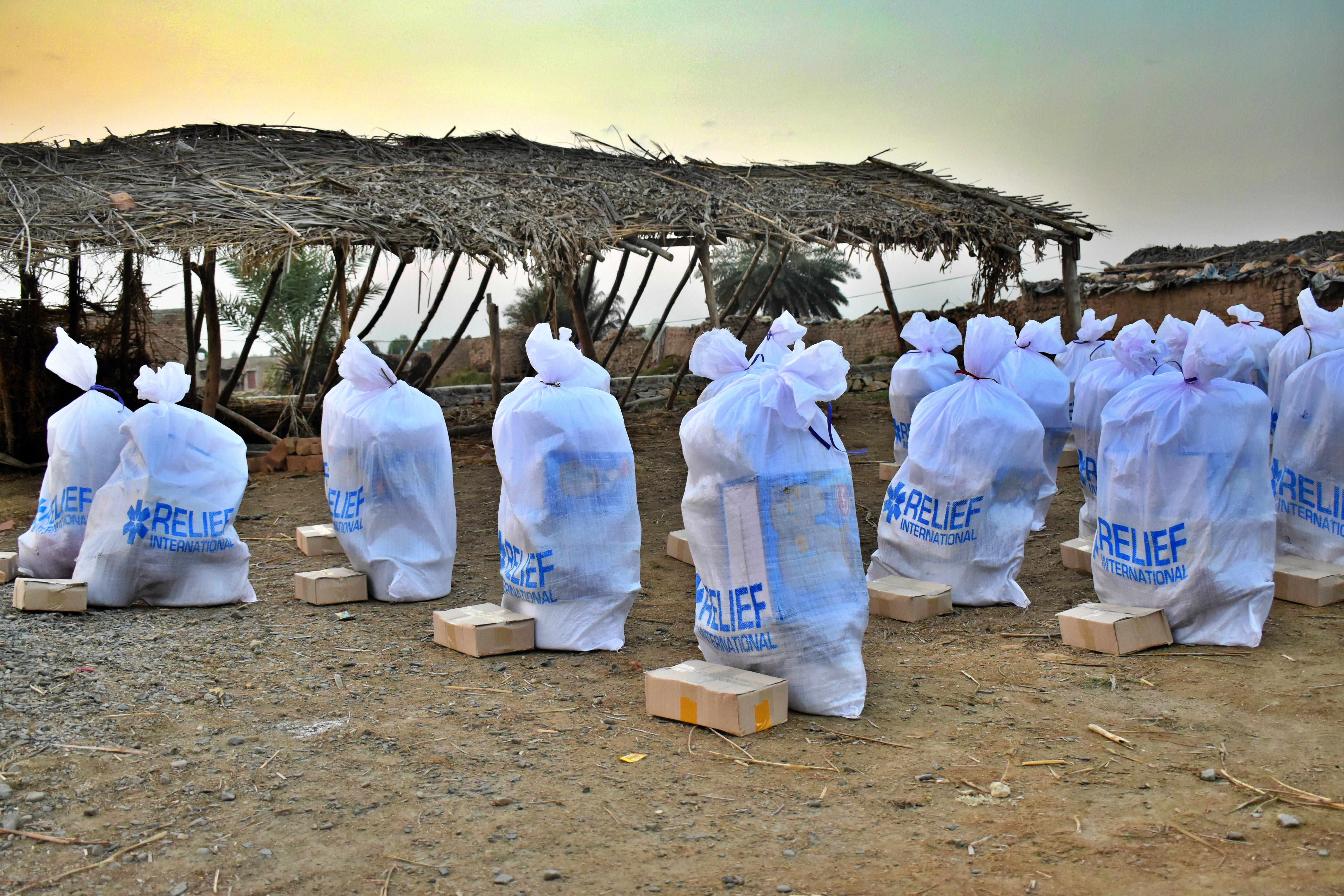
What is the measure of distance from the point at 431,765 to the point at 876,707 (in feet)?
4.45

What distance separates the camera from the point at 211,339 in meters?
8.43

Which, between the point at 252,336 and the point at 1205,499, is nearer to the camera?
the point at 1205,499

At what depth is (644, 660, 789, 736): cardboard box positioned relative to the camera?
9.55ft

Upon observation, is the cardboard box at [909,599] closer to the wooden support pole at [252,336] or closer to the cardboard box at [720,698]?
the cardboard box at [720,698]

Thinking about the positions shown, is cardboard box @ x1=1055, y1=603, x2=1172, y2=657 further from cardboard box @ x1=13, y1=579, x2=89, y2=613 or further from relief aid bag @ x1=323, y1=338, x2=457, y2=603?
cardboard box @ x1=13, y1=579, x2=89, y2=613

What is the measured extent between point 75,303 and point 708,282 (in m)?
5.22

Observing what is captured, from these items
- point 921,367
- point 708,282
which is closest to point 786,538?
point 921,367

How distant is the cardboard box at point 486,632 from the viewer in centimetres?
377

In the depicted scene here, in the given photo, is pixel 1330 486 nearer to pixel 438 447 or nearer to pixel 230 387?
pixel 438 447

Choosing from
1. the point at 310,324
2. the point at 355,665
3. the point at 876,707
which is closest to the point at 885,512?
the point at 876,707

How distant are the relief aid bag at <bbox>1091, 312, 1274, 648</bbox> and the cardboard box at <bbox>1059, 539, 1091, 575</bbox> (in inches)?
45.2

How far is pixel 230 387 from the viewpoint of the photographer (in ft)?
30.4

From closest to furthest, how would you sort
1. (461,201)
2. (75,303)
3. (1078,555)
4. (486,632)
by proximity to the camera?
(486,632)
(1078,555)
(461,201)
(75,303)

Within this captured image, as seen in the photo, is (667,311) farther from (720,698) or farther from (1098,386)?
(720,698)
